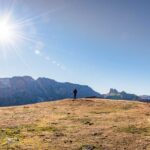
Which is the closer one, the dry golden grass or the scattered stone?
the scattered stone

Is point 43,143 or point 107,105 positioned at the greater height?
point 107,105

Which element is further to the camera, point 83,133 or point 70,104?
point 70,104

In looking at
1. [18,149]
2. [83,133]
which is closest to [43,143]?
[18,149]

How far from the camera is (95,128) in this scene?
126 ft

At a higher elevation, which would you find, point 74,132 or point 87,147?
point 74,132

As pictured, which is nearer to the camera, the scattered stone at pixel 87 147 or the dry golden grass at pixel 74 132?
the scattered stone at pixel 87 147

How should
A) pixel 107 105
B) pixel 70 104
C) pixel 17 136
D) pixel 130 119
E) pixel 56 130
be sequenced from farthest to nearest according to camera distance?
pixel 70 104 < pixel 107 105 < pixel 130 119 < pixel 56 130 < pixel 17 136

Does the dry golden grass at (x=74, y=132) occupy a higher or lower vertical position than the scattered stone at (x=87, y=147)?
higher

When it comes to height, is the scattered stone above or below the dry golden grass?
below

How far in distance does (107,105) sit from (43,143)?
33.7m

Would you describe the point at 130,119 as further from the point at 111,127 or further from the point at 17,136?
the point at 17,136

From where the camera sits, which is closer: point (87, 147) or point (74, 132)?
point (87, 147)

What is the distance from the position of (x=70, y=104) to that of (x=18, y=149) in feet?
127

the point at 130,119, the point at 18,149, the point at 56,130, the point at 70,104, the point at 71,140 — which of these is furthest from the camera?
the point at 70,104
